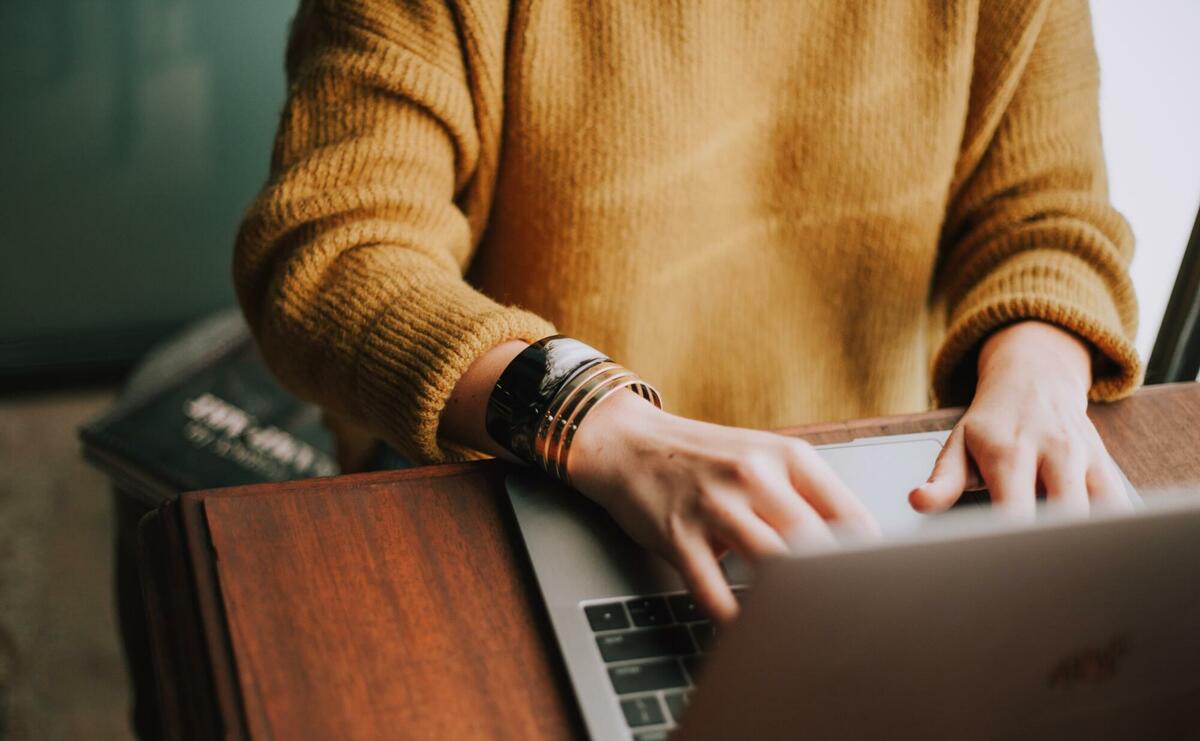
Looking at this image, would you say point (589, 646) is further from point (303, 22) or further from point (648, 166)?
point (303, 22)

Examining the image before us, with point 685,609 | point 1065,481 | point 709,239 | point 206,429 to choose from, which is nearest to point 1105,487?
point 1065,481

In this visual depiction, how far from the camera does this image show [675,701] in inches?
16.1

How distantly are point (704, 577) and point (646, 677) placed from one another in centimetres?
5

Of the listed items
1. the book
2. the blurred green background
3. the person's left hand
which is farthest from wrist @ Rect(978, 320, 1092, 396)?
the blurred green background

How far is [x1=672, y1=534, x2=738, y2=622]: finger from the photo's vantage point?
438 millimetres

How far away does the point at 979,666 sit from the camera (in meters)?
0.35

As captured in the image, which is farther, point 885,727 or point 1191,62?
point 1191,62

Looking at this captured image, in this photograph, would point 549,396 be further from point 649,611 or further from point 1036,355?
point 1036,355

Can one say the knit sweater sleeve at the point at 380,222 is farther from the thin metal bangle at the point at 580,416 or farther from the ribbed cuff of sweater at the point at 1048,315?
the ribbed cuff of sweater at the point at 1048,315

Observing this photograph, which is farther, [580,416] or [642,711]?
[580,416]

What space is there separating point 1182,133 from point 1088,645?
77cm

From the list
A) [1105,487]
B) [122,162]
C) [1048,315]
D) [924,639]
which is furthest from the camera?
[122,162]

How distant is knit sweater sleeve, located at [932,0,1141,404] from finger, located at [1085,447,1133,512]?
14 cm

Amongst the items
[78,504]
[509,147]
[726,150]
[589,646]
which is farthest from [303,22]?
[78,504]
